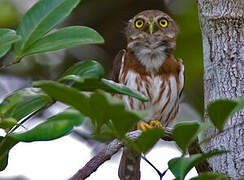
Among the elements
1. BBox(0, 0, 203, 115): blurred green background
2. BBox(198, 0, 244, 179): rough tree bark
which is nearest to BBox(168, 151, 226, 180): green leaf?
BBox(198, 0, 244, 179): rough tree bark

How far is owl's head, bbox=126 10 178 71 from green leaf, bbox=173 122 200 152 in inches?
103

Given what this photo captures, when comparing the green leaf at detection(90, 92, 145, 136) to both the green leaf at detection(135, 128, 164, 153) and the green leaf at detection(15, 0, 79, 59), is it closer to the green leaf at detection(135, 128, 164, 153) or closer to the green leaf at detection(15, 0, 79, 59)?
the green leaf at detection(135, 128, 164, 153)

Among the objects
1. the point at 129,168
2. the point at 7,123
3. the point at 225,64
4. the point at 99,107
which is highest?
the point at 99,107

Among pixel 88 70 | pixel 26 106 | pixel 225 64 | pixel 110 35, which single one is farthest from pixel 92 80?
pixel 110 35

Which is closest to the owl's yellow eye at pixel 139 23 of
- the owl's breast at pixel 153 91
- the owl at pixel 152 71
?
the owl at pixel 152 71

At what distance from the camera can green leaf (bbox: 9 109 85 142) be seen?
1191mm

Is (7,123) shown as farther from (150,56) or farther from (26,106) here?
(150,56)

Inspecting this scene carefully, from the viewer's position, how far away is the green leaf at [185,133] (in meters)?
1.13

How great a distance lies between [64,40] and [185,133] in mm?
490

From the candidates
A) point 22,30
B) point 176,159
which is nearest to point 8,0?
point 22,30

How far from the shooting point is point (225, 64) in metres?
2.54

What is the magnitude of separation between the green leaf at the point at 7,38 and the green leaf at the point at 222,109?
56 centimetres

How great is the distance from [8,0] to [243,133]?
9.84 feet

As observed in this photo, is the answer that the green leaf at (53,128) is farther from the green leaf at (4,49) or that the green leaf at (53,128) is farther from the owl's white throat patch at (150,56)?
the owl's white throat patch at (150,56)
